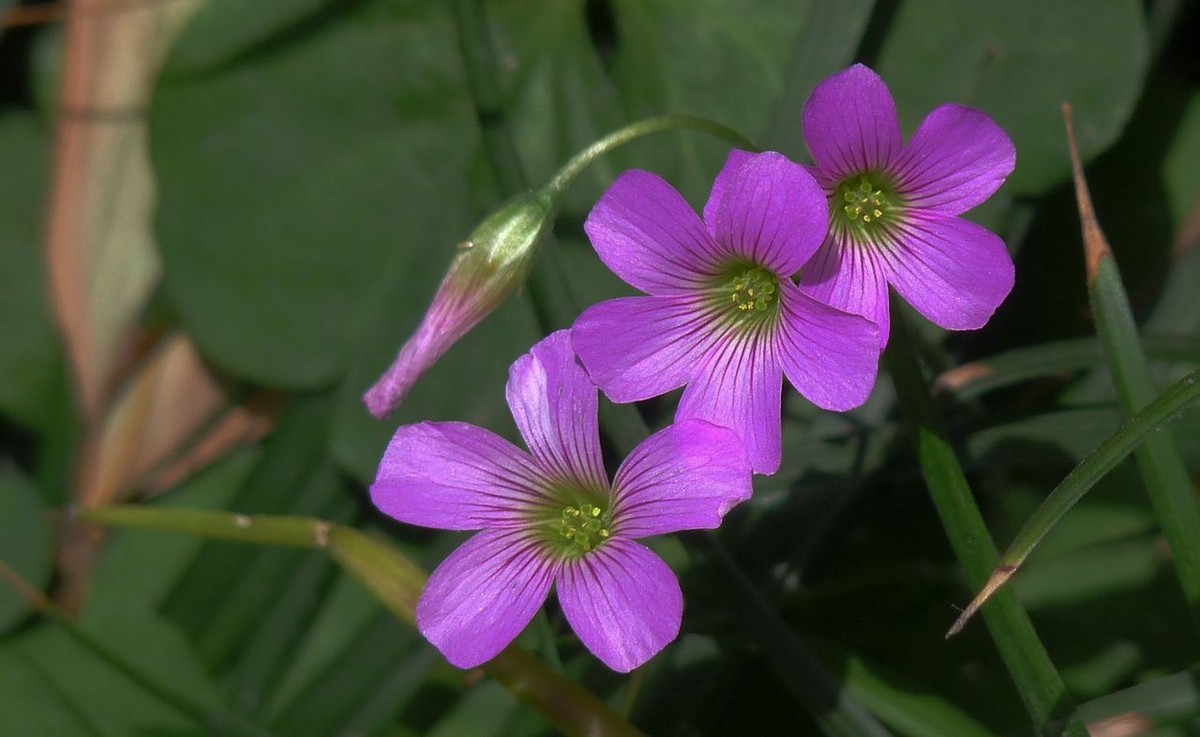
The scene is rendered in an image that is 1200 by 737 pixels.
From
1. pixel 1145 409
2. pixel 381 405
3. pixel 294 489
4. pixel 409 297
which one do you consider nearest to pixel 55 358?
pixel 294 489

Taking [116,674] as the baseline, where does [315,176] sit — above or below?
above

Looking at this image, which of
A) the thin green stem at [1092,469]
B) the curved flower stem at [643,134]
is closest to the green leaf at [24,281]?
the curved flower stem at [643,134]

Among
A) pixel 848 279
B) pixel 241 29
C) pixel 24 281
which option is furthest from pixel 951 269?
pixel 24 281

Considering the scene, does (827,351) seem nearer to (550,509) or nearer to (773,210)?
(773,210)

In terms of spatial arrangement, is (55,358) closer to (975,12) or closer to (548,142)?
(548,142)

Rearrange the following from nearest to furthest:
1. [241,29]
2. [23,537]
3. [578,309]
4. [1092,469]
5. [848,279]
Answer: [1092,469] → [848,279] → [578,309] → [241,29] → [23,537]

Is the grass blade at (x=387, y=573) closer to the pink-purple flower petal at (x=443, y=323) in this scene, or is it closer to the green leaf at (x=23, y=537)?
the pink-purple flower petal at (x=443, y=323)
